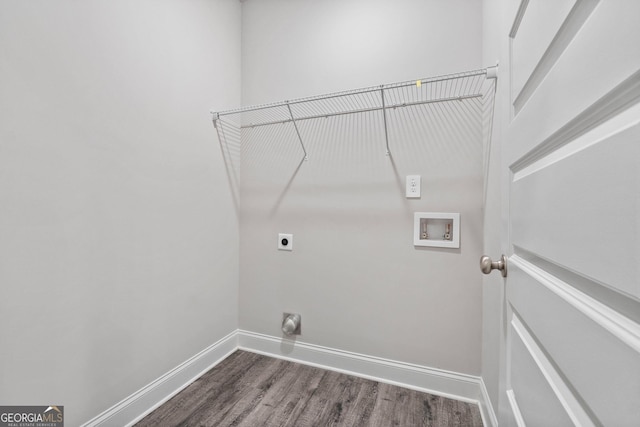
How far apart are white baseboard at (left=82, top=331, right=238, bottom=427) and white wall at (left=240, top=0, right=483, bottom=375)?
27 centimetres

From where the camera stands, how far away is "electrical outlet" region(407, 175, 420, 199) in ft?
5.25

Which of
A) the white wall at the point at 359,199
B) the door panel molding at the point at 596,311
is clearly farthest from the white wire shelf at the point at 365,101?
the door panel molding at the point at 596,311

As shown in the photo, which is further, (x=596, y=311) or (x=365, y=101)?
(x=365, y=101)

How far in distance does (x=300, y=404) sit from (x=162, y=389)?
74 centimetres

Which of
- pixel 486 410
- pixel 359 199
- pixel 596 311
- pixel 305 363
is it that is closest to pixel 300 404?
pixel 305 363

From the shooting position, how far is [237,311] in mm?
2064

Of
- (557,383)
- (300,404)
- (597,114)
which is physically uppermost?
(597,114)

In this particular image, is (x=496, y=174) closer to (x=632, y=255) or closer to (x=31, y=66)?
(x=632, y=255)

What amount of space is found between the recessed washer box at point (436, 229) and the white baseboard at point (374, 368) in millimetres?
726

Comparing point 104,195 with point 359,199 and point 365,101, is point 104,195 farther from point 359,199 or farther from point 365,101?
point 365,101

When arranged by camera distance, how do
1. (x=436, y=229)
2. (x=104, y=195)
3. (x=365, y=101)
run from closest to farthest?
(x=104, y=195)
(x=436, y=229)
(x=365, y=101)

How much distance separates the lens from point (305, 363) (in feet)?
6.07

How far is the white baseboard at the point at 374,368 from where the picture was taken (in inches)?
59.8

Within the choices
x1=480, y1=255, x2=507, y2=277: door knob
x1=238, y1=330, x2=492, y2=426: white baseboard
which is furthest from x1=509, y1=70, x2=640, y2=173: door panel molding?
x1=238, y1=330, x2=492, y2=426: white baseboard
